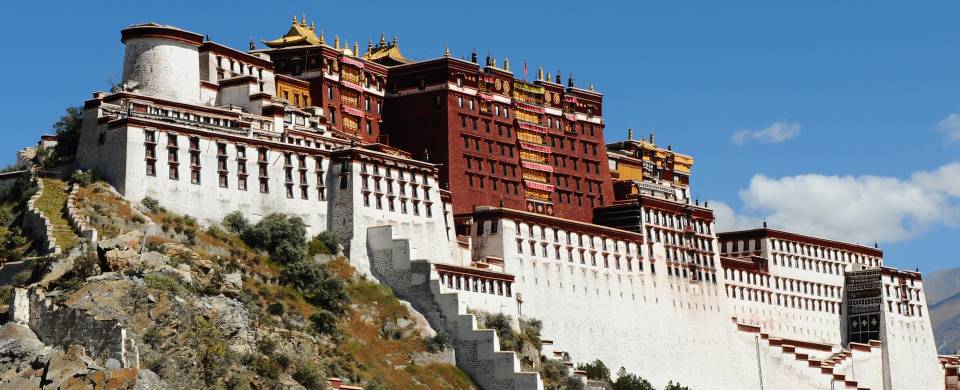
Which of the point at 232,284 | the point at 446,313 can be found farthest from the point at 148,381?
the point at 446,313

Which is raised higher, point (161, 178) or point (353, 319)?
point (161, 178)

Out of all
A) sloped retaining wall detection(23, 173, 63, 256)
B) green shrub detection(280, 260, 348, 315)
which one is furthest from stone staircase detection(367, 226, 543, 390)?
sloped retaining wall detection(23, 173, 63, 256)

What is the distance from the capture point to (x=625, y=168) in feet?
520

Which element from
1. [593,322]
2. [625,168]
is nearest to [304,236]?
[593,322]

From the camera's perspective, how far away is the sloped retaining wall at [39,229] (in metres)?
98.9

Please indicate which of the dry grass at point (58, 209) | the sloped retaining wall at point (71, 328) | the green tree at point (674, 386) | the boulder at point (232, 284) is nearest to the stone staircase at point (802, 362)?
the green tree at point (674, 386)

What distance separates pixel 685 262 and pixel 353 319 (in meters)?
41.2

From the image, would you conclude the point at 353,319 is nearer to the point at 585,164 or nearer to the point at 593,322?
the point at 593,322

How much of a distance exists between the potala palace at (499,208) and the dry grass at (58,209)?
2.92m

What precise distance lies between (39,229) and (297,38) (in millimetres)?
39208

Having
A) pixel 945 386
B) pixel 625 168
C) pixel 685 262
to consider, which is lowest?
pixel 945 386

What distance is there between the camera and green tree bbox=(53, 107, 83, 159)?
11488 centimetres

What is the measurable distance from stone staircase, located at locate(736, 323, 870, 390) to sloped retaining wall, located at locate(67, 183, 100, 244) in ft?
204

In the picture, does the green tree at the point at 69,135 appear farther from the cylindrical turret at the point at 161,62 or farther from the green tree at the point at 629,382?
the green tree at the point at 629,382
